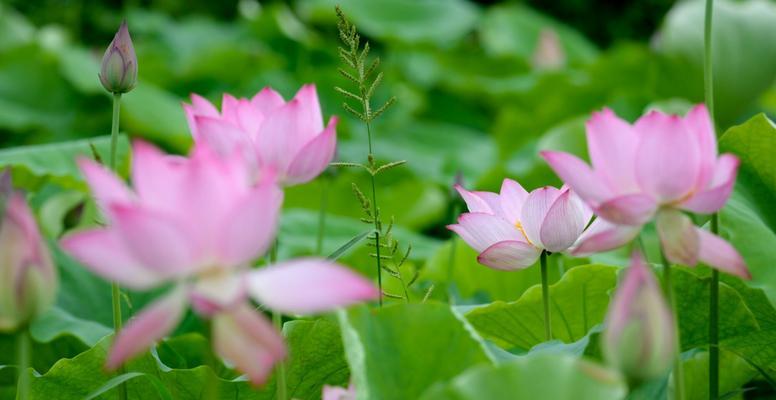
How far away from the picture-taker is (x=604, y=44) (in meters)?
4.55

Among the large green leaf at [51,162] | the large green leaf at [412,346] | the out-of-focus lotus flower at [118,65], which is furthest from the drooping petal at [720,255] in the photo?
the large green leaf at [51,162]

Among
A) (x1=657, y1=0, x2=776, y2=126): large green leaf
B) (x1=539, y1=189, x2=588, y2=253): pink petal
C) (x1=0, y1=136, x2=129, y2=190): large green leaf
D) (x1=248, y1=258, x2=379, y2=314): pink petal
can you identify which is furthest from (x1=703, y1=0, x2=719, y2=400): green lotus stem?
(x1=657, y1=0, x2=776, y2=126): large green leaf

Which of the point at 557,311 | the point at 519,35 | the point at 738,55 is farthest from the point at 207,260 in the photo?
the point at 519,35

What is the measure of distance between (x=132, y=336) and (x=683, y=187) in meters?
0.25

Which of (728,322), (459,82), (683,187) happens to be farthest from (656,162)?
(459,82)

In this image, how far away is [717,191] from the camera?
0.45m

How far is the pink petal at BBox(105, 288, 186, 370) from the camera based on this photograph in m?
0.36

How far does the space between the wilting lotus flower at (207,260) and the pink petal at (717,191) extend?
0.17 metres

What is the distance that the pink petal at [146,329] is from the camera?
1.17 ft

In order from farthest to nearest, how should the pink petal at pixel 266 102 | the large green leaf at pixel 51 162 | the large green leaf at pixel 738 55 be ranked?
the large green leaf at pixel 738 55
the large green leaf at pixel 51 162
the pink petal at pixel 266 102

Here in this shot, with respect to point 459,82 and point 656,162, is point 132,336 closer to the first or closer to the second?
point 656,162

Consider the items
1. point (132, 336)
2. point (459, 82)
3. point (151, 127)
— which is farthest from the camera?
point (459, 82)

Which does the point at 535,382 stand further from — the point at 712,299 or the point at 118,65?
the point at 118,65

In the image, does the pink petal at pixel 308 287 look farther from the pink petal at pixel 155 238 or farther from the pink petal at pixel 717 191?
the pink petal at pixel 717 191
